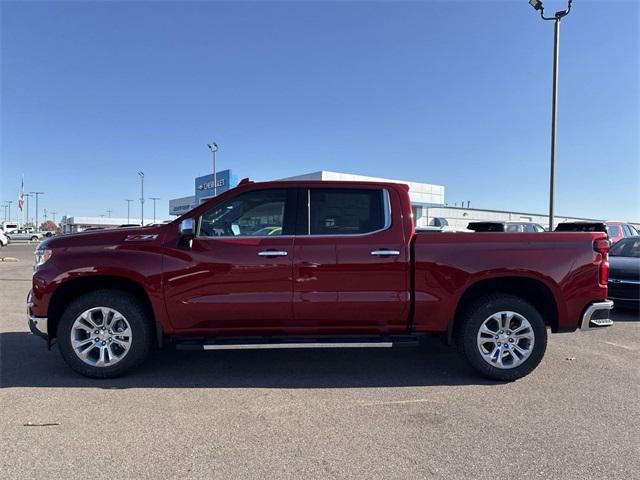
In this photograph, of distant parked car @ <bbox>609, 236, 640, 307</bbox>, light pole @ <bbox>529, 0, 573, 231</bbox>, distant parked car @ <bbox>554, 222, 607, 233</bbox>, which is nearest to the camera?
distant parked car @ <bbox>554, 222, 607, 233</bbox>

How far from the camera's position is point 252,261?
4.42 meters

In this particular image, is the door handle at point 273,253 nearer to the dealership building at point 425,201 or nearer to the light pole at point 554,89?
the light pole at point 554,89

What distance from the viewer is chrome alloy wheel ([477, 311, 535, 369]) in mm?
4539

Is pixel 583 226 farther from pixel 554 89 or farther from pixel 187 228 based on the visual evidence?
pixel 554 89

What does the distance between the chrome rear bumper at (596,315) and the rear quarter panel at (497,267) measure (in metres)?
0.06

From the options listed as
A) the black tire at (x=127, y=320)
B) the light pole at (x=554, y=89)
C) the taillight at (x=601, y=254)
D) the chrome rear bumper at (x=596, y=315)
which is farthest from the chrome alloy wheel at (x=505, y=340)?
the light pole at (x=554, y=89)

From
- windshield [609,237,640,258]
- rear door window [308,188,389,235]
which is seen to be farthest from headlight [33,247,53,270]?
windshield [609,237,640,258]

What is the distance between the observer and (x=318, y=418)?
3672 mm

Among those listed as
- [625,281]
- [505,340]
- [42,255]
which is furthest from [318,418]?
[625,281]

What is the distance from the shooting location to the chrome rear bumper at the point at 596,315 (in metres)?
4.56

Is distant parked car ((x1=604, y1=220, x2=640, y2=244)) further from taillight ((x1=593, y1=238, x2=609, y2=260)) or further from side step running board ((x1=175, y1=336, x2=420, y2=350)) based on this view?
side step running board ((x1=175, y1=336, x2=420, y2=350))

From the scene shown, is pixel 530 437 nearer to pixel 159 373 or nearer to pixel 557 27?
pixel 159 373

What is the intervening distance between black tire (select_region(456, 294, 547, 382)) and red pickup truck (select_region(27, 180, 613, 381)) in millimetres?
10

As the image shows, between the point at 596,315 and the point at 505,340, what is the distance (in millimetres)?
977
